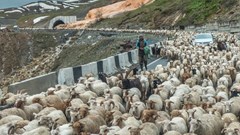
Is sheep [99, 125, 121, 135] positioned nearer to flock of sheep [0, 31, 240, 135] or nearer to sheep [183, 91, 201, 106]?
flock of sheep [0, 31, 240, 135]

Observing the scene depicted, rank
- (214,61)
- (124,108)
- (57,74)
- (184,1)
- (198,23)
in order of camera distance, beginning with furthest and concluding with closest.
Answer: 1. (184,1)
2. (198,23)
3. (214,61)
4. (57,74)
5. (124,108)

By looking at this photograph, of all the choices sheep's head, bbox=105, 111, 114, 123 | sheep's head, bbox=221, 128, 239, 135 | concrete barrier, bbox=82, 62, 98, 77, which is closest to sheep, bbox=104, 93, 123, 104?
sheep's head, bbox=105, 111, 114, 123

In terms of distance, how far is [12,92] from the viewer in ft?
50.9

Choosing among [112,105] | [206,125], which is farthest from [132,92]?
[206,125]

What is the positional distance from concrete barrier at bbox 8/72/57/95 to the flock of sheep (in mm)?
636

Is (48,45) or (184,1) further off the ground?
(184,1)

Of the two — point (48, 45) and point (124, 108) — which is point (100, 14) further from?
point (124, 108)

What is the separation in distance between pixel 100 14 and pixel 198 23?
46.5 meters

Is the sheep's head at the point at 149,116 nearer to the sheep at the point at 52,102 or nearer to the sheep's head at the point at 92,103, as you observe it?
the sheep's head at the point at 92,103

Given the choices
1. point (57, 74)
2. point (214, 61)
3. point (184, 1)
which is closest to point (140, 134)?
point (57, 74)

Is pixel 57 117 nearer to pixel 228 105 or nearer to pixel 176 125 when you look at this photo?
pixel 176 125

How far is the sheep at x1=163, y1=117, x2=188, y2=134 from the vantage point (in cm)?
1097

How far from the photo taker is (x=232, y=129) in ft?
34.4

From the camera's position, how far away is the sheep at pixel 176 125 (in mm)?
10969
